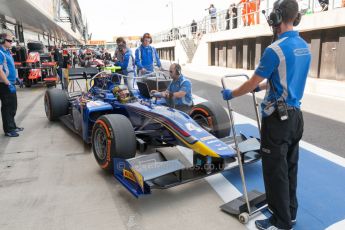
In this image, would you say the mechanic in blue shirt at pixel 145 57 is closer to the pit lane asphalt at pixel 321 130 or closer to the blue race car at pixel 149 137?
the blue race car at pixel 149 137

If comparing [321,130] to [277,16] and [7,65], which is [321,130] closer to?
[277,16]

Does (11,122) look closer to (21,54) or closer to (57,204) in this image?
(57,204)

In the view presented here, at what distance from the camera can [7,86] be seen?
565cm

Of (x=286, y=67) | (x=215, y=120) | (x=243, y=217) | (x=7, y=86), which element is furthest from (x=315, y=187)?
(x=7, y=86)

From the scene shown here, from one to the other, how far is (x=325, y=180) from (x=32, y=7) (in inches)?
506

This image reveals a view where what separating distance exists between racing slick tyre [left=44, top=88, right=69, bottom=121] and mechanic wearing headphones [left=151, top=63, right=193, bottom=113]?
2.58 m

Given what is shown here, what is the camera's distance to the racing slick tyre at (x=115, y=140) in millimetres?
3713

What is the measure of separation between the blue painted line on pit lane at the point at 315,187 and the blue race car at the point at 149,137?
0.89 ft

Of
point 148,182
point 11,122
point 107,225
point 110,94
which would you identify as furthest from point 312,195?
point 11,122

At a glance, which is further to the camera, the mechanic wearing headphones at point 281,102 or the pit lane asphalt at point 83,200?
the pit lane asphalt at point 83,200

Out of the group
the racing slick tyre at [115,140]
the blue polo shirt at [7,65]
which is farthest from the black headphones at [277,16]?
the blue polo shirt at [7,65]

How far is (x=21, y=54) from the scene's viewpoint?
12594 millimetres

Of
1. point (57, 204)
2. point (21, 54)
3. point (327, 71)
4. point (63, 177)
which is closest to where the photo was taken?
point (57, 204)

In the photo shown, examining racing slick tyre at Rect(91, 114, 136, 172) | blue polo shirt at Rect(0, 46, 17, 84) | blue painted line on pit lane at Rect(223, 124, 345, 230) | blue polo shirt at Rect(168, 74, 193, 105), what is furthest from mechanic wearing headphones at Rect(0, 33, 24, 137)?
blue painted line on pit lane at Rect(223, 124, 345, 230)
